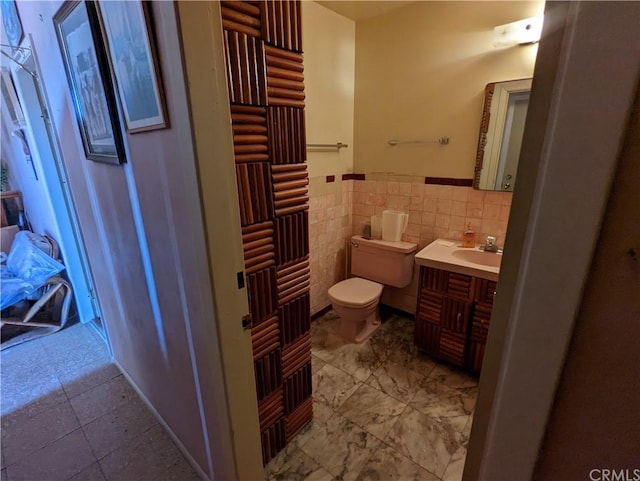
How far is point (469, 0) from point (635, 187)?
212 cm

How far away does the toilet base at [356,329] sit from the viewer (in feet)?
7.54

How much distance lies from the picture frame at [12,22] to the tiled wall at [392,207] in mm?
1941

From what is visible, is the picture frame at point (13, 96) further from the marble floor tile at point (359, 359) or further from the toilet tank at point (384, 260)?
the marble floor tile at point (359, 359)

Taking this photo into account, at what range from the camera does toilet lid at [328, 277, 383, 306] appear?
84.9 inches

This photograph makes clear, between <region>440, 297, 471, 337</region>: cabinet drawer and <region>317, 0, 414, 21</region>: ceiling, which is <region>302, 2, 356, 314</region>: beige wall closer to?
<region>317, 0, 414, 21</region>: ceiling

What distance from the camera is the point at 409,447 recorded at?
1491mm

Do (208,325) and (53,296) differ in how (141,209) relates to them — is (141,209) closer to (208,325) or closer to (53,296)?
(208,325)

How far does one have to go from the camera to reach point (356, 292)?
227 centimetres

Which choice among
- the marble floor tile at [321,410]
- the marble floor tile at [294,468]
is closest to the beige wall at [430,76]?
the marble floor tile at [321,410]

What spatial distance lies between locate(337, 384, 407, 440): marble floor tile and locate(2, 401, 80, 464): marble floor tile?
152 centimetres

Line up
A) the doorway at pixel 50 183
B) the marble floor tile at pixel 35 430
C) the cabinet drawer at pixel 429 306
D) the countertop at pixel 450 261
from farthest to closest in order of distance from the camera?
the doorway at pixel 50 183 → the cabinet drawer at pixel 429 306 → the countertop at pixel 450 261 → the marble floor tile at pixel 35 430

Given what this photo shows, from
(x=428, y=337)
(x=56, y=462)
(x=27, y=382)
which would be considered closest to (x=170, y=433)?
(x=56, y=462)

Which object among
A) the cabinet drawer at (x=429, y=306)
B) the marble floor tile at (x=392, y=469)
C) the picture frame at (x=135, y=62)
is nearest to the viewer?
the picture frame at (x=135, y=62)

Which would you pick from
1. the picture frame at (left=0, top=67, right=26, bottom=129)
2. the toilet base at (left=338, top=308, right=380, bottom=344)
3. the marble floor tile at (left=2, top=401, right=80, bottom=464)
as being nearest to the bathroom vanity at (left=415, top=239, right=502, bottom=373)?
the toilet base at (left=338, top=308, right=380, bottom=344)
